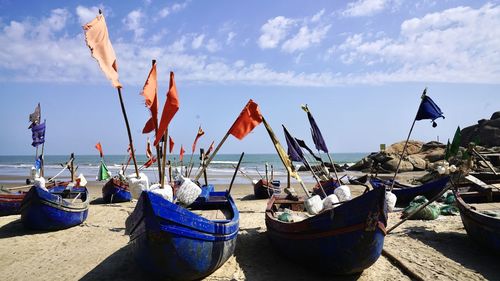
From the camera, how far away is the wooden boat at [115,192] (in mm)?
16906

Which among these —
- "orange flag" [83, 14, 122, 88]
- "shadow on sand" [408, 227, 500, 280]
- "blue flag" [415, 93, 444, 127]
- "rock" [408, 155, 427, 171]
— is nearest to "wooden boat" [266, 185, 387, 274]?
"shadow on sand" [408, 227, 500, 280]

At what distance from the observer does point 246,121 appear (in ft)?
25.7

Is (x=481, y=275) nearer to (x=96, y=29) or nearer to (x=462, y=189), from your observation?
(x=462, y=189)

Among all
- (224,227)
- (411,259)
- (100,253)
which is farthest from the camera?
(100,253)

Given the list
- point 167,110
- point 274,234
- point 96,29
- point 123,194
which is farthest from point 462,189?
point 123,194

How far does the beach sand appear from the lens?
701 cm

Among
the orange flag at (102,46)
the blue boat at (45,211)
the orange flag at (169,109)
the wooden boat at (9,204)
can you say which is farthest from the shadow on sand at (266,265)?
the wooden boat at (9,204)

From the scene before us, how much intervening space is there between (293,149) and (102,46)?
20.1ft

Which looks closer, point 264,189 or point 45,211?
point 45,211

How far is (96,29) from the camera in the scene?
5699 millimetres

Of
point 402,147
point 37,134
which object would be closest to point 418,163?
point 402,147

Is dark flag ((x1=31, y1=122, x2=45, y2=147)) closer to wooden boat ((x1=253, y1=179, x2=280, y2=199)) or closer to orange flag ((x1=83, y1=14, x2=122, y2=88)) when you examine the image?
orange flag ((x1=83, y1=14, x2=122, y2=88))

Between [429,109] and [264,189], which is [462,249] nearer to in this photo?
[429,109]

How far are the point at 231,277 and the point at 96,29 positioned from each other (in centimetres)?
489
